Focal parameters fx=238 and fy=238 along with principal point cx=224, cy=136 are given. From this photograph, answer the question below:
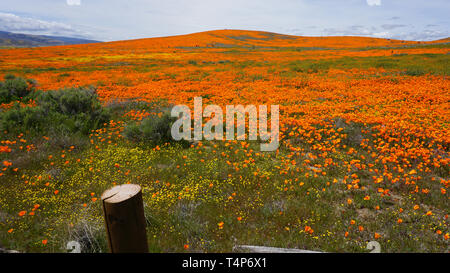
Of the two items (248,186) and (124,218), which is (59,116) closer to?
(248,186)

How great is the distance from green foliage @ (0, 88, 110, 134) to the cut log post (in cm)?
706

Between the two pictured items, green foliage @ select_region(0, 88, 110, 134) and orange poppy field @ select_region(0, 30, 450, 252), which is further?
green foliage @ select_region(0, 88, 110, 134)

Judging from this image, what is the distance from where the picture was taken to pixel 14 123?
8.01 meters

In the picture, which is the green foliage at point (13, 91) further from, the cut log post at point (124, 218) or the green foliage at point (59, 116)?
the cut log post at point (124, 218)

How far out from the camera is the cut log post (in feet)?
6.86

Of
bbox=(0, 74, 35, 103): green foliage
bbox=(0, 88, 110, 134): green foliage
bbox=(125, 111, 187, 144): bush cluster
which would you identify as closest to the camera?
bbox=(125, 111, 187, 144): bush cluster

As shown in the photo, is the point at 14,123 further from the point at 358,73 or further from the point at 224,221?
the point at 358,73

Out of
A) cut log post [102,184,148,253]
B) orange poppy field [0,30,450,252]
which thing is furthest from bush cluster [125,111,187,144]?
cut log post [102,184,148,253]

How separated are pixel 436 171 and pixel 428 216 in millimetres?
2233

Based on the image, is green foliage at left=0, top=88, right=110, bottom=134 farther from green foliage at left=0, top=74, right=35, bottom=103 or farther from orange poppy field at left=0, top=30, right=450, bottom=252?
green foliage at left=0, top=74, right=35, bottom=103

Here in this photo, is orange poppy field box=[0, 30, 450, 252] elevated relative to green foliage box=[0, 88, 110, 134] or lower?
lower
